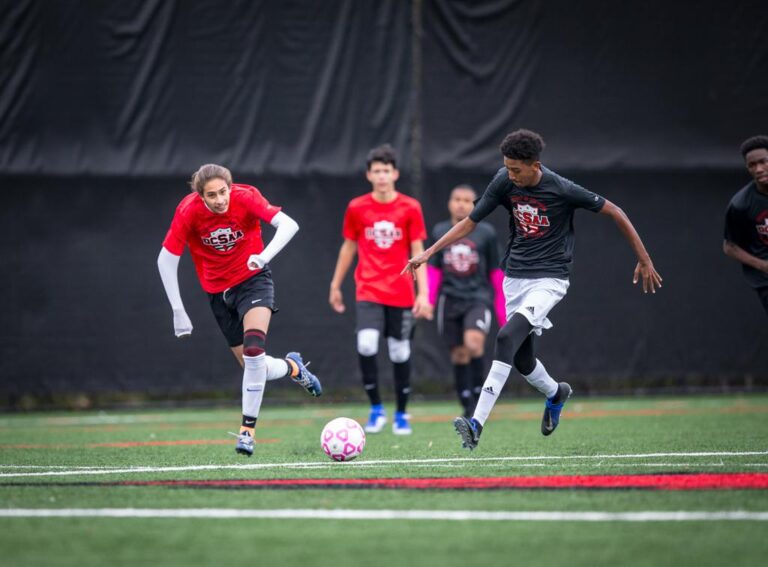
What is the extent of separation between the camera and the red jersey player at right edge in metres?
7.09

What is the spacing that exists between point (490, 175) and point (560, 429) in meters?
4.48

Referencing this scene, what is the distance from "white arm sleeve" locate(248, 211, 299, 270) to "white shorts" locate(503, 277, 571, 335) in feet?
5.03

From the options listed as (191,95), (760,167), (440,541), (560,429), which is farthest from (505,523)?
(191,95)

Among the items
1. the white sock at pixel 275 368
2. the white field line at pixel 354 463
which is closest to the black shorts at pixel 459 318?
the white sock at pixel 275 368

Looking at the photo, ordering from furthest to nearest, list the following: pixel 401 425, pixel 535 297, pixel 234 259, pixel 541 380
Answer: pixel 401 425
pixel 234 259
pixel 541 380
pixel 535 297

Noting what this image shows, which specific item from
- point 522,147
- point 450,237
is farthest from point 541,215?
point 450,237

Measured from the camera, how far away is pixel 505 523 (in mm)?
4414

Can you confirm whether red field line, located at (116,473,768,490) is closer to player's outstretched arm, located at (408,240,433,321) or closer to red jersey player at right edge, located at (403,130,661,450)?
red jersey player at right edge, located at (403,130,661,450)

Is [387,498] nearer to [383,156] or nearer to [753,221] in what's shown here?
[753,221]

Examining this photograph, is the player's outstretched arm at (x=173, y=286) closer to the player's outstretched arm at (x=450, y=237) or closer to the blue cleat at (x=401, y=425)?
the player's outstretched arm at (x=450, y=237)

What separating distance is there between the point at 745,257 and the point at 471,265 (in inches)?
122

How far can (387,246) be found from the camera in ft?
32.4

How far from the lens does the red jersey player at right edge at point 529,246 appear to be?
709cm

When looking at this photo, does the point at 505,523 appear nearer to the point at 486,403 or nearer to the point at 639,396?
the point at 486,403
